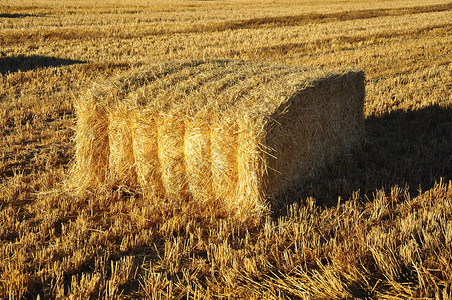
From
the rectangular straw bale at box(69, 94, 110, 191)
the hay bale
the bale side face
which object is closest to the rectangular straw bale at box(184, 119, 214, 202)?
the hay bale

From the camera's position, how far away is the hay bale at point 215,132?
4.52 metres

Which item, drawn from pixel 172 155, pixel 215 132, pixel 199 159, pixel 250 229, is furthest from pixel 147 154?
pixel 250 229

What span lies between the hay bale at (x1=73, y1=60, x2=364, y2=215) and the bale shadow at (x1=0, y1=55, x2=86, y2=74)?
29.1ft

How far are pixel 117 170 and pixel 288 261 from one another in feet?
8.41

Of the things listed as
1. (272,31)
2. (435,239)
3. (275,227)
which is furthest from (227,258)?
(272,31)

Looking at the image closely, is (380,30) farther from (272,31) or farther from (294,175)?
(294,175)

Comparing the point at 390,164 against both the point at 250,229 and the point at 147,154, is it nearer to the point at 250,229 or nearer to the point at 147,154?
the point at 250,229

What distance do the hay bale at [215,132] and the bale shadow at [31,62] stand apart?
29.1 ft

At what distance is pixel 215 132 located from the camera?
457 cm

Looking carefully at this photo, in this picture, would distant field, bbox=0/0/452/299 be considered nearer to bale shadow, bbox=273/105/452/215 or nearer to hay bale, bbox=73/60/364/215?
bale shadow, bbox=273/105/452/215

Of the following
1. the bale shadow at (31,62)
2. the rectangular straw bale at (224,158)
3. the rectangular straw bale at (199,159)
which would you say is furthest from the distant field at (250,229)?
the bale shadow at (31,62)

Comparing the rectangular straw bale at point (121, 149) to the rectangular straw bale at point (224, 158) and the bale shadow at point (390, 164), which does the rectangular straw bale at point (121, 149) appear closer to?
the rectangular straw bale at point (224, 158)

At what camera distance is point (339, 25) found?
23609 mm

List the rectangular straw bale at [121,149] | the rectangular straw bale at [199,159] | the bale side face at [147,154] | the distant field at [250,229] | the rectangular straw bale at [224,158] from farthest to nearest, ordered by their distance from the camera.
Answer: the rectangular straw bale at [121,149] → the bale side face at [147,154] → the rectangular straw bale at [199,159] → the rectangular straw bale at [224,158] → the distant field at [250,229]
